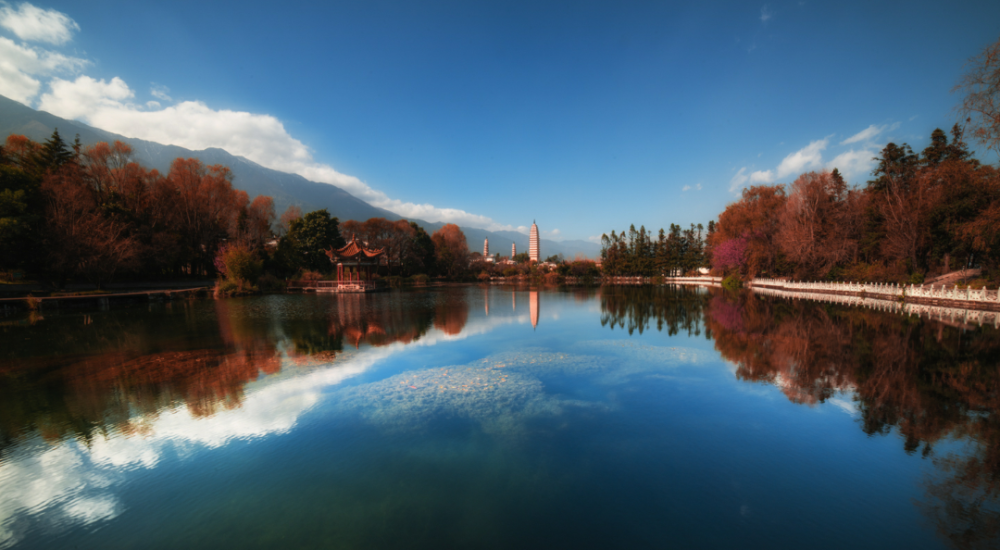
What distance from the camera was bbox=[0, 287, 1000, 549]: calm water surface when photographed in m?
3.11

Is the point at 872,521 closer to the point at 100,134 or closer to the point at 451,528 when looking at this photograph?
the point at 451,528

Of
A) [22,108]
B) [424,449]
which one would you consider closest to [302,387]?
[424,449]

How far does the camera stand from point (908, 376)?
711 cm

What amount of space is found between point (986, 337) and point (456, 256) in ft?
155

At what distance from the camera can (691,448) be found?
4488 mm

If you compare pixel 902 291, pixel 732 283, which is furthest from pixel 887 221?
pixel 732 283

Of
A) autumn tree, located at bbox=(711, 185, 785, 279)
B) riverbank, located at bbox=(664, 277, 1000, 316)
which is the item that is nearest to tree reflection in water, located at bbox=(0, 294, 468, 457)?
riverbank, located at bbox=(664, 277, 1000, 316)

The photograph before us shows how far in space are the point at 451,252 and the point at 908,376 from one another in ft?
157

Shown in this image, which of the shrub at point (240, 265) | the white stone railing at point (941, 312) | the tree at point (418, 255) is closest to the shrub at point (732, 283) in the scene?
the white stone railing at point (941, 312)

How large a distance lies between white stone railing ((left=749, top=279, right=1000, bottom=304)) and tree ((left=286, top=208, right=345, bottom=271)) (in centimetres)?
4099

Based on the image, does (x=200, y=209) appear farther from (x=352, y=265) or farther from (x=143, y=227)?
(x=352, y=265)

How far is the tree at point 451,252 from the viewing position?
51.7m

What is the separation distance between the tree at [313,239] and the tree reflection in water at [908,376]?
33.2 metres

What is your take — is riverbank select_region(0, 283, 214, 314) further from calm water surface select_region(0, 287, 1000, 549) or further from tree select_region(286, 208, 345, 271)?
tree select_region(286, 208, 345, 271)
